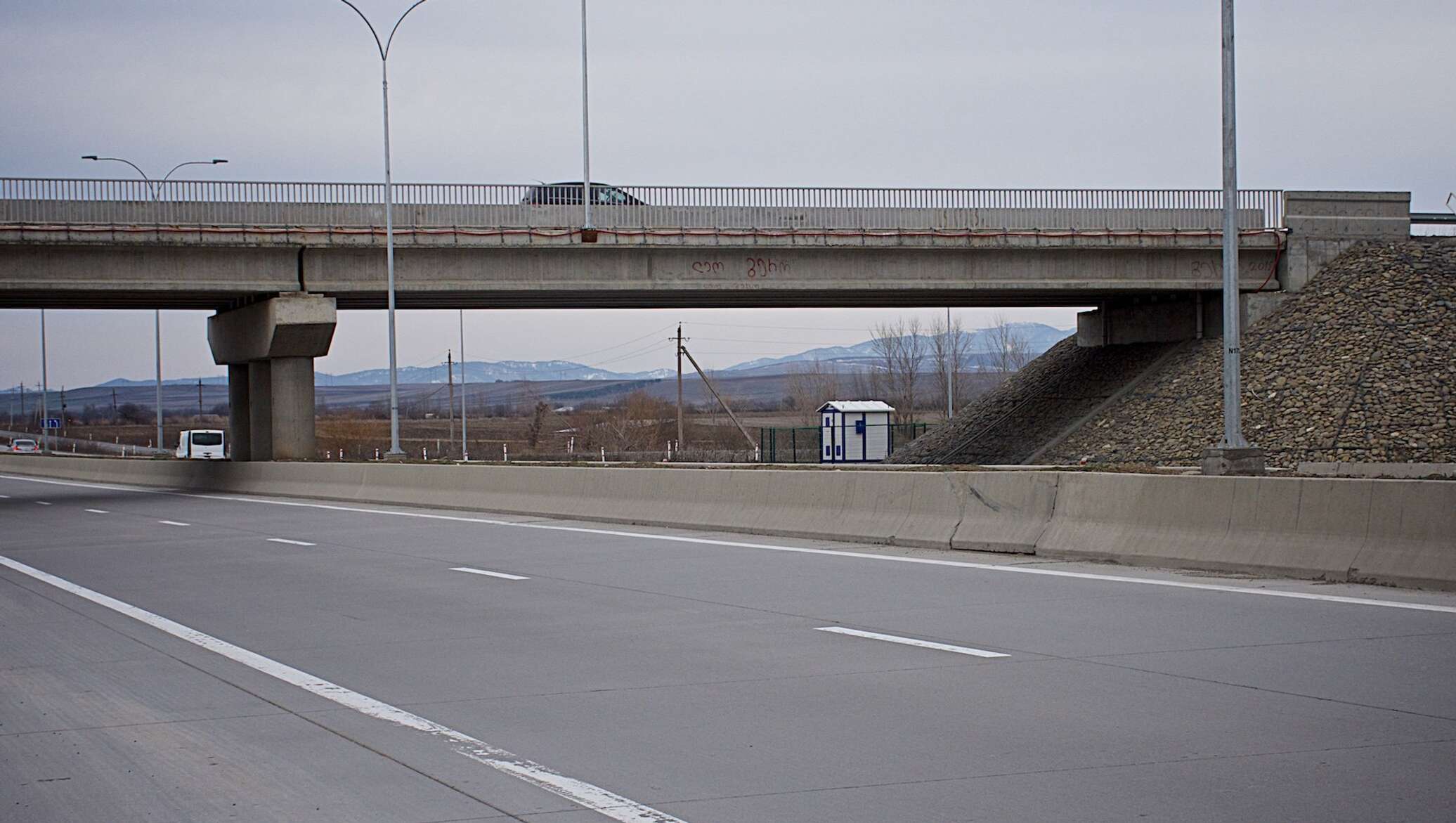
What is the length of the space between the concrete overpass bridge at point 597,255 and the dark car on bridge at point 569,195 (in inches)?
Answer: 11.9

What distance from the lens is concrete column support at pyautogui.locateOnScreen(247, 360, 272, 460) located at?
4675 centimetres

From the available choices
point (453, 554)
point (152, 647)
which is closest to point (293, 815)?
point (152, 647)

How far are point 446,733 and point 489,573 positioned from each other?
8756mm

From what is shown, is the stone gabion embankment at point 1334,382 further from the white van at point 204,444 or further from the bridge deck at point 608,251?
the white van at point 204,444

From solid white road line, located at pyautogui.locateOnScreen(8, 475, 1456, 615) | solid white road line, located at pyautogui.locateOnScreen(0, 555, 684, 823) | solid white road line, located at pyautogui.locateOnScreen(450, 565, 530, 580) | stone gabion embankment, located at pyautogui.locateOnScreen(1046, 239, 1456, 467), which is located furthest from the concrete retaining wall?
stone gabion embankment, located at pyautogui.locateOnScreen(1046, 239, 1456, 467)

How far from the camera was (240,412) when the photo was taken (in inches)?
2031

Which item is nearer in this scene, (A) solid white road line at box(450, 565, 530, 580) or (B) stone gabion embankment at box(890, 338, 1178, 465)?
(A) solid white road line at box(450, 565, 530, 580)

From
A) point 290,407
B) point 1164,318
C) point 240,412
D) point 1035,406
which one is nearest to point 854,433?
point 1035,406

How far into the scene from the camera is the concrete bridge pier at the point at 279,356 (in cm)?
4088

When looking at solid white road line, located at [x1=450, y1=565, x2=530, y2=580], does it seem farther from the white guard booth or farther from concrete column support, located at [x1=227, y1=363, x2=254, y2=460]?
the white guard booth

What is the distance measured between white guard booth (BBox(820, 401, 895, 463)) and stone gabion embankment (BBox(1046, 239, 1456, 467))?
1603 centimetres

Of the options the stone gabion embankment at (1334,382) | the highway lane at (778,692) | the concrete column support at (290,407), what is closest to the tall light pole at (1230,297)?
the highway lane at (778,692)

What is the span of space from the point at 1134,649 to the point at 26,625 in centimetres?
932

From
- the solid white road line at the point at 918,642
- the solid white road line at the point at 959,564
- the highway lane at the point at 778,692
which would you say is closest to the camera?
the highway lane at the point at 778,692
